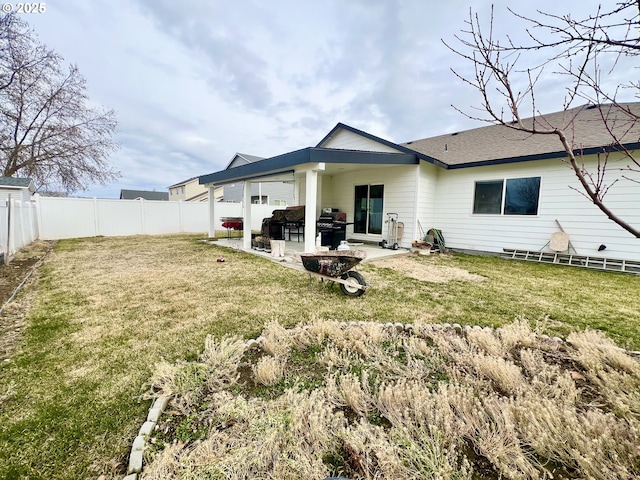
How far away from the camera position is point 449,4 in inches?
119

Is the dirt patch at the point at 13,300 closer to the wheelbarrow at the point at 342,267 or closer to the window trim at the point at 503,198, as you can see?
the wheelbarrow at the point at 342,267

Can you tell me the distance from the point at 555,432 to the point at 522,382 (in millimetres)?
542

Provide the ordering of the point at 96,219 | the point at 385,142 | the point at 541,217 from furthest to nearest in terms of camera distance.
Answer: the point at 96,219 → the point at 385,142 → the point at 541,217

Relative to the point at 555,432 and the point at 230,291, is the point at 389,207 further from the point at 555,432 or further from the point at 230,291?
the point at 555,432

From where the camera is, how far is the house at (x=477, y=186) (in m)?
6.28

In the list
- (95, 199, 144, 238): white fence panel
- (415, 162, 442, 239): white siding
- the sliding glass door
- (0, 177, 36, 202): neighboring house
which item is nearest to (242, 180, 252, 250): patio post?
the sliding glass door

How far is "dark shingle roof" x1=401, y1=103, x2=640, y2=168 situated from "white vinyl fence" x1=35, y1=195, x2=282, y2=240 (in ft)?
41.8

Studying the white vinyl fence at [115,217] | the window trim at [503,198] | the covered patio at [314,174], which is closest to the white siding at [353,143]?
the covered patio at [314,174]

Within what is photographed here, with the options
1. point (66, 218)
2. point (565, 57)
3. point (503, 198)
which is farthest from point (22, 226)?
point (503, 198)

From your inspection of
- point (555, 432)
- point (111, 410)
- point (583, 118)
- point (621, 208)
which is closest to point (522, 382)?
point (555, 432)

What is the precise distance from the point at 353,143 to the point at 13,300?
9778 millimetres

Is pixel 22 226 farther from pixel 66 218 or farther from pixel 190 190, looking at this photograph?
pixel 190 190

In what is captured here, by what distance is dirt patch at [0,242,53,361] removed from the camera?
9.54ft

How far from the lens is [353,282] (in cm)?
429
